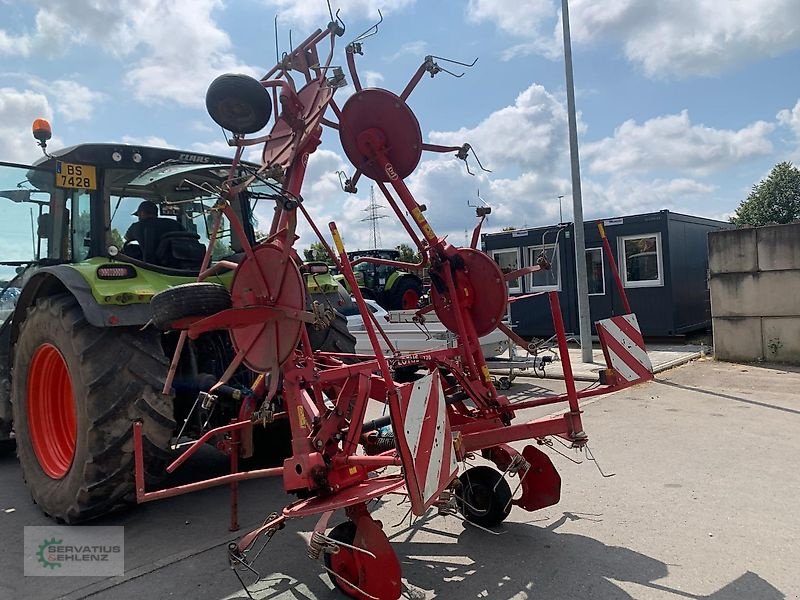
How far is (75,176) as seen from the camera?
4.59 m

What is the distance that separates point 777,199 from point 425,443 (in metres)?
30.8

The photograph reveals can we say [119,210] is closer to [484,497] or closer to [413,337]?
[484,497]

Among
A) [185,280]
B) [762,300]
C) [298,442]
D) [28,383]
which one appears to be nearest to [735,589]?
[298,442]

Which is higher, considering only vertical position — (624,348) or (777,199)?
(777,199)

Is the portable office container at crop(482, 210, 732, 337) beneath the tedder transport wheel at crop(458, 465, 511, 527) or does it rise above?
above

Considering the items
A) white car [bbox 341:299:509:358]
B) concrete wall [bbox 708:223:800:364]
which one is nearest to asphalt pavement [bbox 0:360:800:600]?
white car [bbox 341:299:509:358]

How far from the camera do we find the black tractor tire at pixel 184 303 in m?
3.18

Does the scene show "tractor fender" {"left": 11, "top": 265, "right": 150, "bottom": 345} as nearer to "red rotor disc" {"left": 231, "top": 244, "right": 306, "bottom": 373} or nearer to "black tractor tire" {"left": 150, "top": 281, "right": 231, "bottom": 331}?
"black tractor tire" {"left": 150, "top": 281, "right": 231, "bottom": 331}

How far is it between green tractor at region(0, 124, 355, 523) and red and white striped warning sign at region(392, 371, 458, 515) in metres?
0.59

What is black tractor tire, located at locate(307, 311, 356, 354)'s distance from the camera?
206 inches

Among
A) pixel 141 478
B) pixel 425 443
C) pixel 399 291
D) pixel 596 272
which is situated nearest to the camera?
pixel 425 443

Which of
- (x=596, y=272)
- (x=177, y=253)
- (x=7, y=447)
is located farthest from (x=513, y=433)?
(x=596, y=272)

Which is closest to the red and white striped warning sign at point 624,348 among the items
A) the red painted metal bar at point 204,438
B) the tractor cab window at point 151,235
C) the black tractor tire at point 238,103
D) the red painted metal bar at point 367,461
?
the red painted metal bar at point 367,461

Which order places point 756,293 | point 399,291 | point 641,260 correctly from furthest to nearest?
1. point 399,291
2. point 641,260
3. point 756,293
